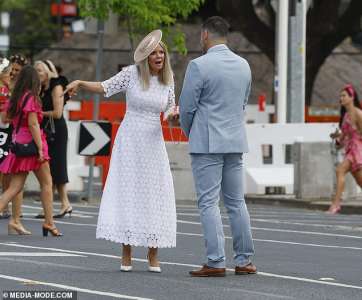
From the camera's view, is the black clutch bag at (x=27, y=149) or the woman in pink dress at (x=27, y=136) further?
the black clutch bag at (x=27, y=149)

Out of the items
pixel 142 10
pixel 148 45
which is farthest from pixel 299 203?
pixel 148 45

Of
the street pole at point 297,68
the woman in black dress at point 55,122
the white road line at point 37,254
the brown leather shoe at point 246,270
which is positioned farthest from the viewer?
the street pole at point 297,68

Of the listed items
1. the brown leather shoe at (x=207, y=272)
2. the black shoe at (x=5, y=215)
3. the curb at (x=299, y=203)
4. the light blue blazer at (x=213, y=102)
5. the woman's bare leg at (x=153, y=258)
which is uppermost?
the light blue blazer at (x=213, y=102)

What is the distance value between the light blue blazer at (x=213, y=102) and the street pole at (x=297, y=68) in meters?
15.7

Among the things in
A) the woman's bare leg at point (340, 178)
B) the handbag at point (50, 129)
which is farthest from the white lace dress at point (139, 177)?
the woman's bare leg at point (340, 178)

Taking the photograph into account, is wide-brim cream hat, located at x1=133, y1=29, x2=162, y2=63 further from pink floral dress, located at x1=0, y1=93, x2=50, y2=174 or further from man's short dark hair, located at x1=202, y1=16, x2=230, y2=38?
pink floral dress, located at x1=0, y1=93, x2=50, y2=174

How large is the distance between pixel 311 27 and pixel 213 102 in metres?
25.7

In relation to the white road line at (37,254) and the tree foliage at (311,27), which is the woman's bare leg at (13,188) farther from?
the tree foliage at (311,27)

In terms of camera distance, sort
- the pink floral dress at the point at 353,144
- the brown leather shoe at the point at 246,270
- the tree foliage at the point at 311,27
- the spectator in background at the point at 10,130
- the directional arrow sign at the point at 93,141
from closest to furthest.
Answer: the brown leather shoe at the point at 246,270, the spectator in background at the point at 10,130, the pink floral dress at the point at 353,144, the directional arrow sign at the point at 93,141, the tree foliage at the point at 311,27

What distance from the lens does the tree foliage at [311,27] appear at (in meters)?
36.2

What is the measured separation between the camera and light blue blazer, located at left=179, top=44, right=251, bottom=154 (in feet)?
37.4

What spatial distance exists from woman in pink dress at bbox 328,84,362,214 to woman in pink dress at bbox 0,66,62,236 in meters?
6.39

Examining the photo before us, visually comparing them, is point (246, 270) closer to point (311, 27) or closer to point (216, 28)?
point (216, 28)

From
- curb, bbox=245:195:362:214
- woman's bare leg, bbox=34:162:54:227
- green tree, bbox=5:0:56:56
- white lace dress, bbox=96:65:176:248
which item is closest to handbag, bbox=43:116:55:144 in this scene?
woman's bare leg, bbox=34:162:54:227
